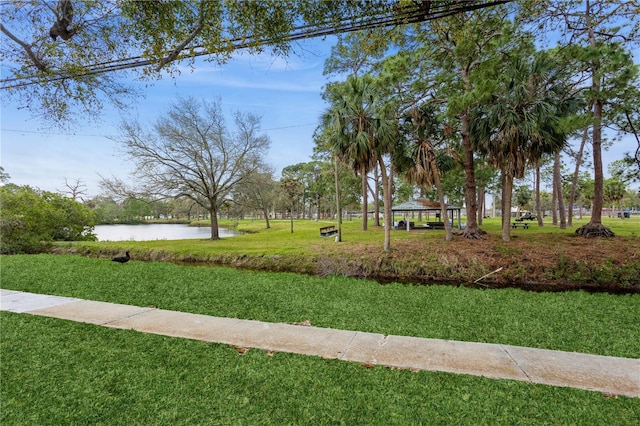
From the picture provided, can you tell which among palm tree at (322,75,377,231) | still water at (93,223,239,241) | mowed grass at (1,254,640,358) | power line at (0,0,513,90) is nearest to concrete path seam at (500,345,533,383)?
mowed grass at (1,254,640,358)

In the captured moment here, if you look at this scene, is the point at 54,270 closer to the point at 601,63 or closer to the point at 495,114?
the point at 495,114

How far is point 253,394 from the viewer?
9.06ft

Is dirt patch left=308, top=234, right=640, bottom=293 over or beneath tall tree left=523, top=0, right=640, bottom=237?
beneath

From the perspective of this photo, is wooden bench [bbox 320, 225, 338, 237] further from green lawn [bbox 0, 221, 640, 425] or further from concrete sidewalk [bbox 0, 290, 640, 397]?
concrete sidewalk [bbox 0, 290, 640, 397]

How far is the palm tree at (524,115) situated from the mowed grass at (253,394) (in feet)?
37.4

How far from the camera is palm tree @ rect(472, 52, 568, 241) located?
11.3 m

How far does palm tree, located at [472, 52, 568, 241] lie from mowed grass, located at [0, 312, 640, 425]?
11391mm

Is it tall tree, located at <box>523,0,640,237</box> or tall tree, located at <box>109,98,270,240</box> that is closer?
tall tree, located at <box>523,0,640,237</box>

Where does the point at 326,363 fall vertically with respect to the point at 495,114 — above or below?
below

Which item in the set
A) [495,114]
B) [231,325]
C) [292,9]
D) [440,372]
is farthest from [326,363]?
[495,114]

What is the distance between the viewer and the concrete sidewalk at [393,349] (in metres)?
3.11

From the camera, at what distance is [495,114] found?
1200 cm

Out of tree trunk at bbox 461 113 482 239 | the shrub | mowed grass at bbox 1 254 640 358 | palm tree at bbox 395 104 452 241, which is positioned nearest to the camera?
mowed grass at bbox 1 254 640 358

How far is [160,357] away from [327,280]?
5568mm
